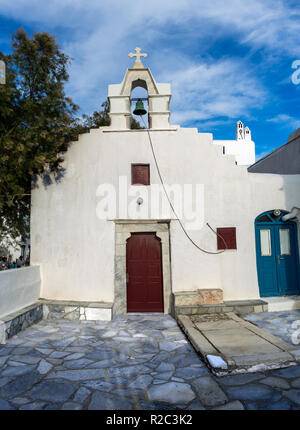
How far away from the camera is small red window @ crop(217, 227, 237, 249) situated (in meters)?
7.70

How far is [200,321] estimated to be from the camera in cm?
646

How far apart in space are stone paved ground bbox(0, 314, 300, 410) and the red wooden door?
1.71 meters

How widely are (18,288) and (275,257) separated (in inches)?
273

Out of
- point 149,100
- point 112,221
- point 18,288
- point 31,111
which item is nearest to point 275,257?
point 112,221

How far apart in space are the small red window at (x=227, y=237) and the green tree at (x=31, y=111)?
16.2 feet

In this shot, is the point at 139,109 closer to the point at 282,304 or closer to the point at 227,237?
the point at 227,237

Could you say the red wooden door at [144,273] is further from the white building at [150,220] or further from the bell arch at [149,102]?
the bell arch at [149,102]

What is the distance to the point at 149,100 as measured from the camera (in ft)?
26.2

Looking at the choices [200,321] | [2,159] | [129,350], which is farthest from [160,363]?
[2,159]

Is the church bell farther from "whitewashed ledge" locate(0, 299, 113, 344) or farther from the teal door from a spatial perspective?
"whitewashed ledge" locate(0, 299, 113, 344)

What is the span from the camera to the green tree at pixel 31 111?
21.6 feet

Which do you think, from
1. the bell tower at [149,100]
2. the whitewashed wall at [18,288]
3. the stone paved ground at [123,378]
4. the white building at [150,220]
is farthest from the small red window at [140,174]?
the stone paved ground at [123,378]
